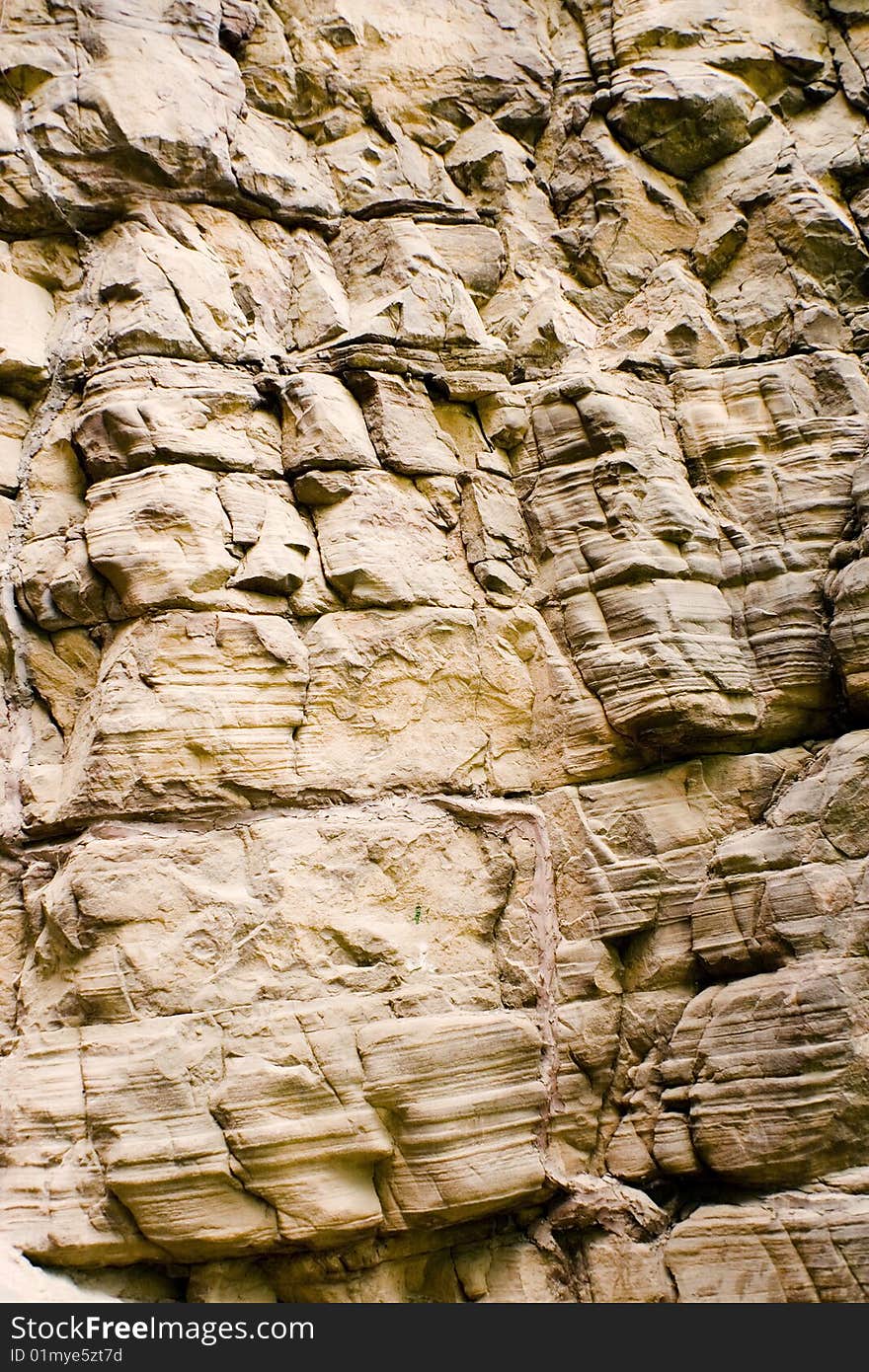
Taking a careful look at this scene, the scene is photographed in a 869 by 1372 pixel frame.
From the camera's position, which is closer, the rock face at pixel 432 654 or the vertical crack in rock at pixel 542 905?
the rock face at pixel 432 654

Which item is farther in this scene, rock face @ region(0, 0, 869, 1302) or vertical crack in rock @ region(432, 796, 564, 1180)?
vertical crack in rock @ region(432, 796, 564, 1180)

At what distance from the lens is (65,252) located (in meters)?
7.54

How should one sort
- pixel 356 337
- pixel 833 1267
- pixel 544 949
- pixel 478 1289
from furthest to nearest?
pixel 356 337
pixel 544 949
pixel 478 1289
pixel 833 1267

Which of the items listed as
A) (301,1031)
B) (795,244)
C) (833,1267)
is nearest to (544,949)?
(301,1031)

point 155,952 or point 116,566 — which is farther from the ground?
point 116,566

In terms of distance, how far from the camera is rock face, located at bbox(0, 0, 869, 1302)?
18.9 ft

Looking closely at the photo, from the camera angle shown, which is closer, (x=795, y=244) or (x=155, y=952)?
(x=155, y=952)

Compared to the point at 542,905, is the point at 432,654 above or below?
above

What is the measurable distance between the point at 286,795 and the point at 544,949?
169 cm

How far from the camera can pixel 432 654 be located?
266 inches

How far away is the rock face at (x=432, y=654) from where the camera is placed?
18.9 feet

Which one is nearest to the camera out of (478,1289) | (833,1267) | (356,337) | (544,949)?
(833,1267)

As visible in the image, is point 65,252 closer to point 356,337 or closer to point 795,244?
point 356,337

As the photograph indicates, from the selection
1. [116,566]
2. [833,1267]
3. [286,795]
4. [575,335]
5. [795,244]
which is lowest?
[833,1267]
